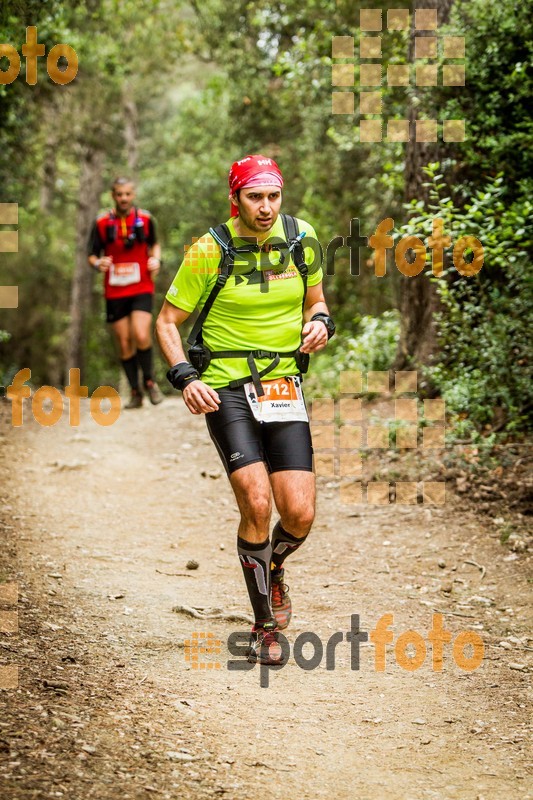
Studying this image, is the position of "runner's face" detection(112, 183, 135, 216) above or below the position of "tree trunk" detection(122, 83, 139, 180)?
below

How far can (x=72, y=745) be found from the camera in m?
3.39

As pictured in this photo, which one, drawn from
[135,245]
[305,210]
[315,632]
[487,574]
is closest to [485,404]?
[487,574]

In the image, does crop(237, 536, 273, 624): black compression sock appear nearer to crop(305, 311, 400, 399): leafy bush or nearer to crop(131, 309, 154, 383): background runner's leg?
crop(305, 311, 400, 399): leafy bush

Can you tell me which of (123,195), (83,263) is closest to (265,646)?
(123,195)

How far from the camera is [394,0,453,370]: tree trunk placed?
869 cm

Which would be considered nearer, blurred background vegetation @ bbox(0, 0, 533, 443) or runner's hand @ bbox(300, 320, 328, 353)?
runner's hand @ bbox(300, 320, 328, 353)

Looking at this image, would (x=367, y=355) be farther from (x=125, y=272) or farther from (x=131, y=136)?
(x=131, y=136)

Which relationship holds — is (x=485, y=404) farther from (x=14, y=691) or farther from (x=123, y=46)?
(x=123, y=46)

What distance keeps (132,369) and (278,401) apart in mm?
6508

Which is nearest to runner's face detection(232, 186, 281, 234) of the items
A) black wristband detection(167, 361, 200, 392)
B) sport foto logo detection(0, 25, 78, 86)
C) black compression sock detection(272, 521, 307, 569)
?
black wristband detection(167, 361, 200, 392)

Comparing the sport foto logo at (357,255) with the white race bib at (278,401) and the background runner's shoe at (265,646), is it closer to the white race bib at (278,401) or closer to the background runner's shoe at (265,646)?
the white race bib at (278,401)

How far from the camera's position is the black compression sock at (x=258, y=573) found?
4562mm

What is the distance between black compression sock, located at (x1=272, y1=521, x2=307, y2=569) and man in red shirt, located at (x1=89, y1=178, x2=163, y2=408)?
19.2 ft

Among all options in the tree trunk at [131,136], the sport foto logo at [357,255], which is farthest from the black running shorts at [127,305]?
the tree trunk at [131,136]
